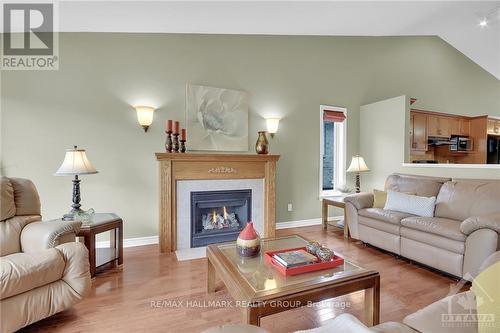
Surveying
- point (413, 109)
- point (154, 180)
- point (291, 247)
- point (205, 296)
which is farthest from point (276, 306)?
point (413, 109)

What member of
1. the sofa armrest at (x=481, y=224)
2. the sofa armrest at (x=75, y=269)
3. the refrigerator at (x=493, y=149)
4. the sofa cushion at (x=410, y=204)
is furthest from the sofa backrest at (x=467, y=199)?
the refrigerator at (x=493, y=149)

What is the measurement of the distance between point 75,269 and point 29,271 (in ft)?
0.87

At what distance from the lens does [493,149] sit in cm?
576

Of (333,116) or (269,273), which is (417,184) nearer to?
(333,116)

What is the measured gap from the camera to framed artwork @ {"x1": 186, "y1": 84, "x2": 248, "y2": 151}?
11.7 feet

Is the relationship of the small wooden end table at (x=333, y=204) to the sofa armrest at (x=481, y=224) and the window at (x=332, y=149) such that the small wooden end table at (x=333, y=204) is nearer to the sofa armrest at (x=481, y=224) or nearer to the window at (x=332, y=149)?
the window at (x=332, y=149)

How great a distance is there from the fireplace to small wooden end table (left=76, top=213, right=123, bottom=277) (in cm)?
91

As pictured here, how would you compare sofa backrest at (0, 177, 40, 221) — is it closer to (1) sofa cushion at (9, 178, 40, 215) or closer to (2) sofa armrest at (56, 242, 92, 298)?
(1) sofa cushion at (9, 178, 40, 215)

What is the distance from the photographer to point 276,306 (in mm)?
1375

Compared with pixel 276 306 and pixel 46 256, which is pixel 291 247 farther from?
pixel 46 256

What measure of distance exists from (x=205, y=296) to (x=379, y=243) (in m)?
2.20

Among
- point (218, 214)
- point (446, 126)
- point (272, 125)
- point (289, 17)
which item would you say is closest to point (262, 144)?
point (272, 125)

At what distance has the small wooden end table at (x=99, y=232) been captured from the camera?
2.34 meters

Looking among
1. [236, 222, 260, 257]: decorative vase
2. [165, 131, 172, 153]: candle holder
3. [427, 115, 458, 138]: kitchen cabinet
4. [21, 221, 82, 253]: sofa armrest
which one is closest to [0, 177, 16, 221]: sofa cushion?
[21, 221, 82, 253]: sofa armrest
